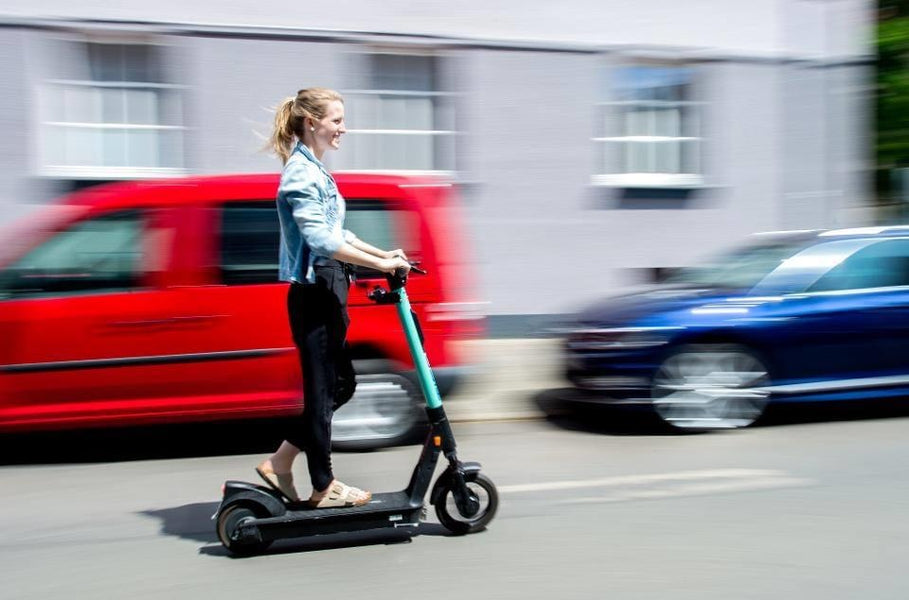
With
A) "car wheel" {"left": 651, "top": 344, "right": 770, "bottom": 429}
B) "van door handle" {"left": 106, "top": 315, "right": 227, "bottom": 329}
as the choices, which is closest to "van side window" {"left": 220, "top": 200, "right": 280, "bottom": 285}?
"van door handle" {"left": 106, "top": 315, "right": 227, "bottom": 329}

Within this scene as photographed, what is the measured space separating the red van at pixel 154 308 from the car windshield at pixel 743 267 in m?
2.42

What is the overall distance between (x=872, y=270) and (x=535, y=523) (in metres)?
3.65

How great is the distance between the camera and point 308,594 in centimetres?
404

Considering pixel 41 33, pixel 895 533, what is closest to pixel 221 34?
pixel 41 33

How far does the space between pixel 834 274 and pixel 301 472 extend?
3.84 metres

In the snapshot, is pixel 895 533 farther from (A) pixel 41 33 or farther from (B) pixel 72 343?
(A) pixel 41 33

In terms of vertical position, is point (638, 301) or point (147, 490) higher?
point (638, 301)

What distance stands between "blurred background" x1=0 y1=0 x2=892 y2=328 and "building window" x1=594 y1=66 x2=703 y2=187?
0.02m

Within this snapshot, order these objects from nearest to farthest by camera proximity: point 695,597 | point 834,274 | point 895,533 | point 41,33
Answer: point 695,597, point 895,533, point 834,274, point 41,33

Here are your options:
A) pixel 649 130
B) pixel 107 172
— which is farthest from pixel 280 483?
pixel 649 130

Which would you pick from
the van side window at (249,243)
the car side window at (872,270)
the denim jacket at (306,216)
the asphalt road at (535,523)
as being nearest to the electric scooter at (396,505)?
the asphalt road at (535,523)

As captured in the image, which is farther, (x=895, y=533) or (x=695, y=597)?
(x=895, y=533)

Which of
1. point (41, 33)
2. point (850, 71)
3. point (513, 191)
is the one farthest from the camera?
point (850, 71)

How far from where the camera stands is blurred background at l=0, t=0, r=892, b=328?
34.7 feet
